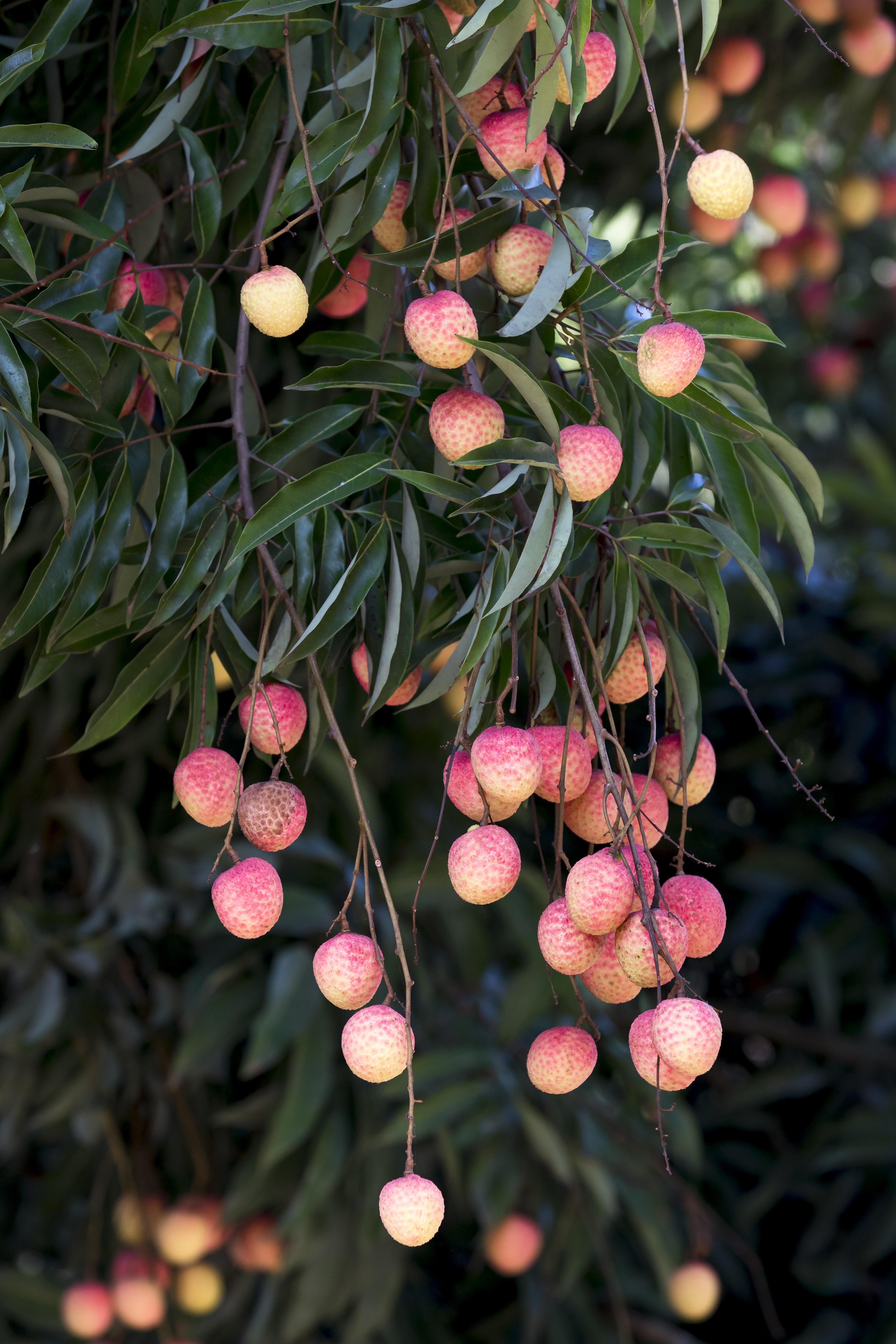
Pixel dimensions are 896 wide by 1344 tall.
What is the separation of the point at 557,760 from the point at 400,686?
91mm

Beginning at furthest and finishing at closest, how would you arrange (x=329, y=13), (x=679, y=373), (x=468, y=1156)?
(x=468, y=1156) → (x=329, y=13) → (x=679, y=373)

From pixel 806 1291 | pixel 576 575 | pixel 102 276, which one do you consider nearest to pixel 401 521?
pixel 576 575

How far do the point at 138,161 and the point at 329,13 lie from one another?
13 centimetres

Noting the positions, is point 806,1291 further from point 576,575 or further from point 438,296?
point 438,296

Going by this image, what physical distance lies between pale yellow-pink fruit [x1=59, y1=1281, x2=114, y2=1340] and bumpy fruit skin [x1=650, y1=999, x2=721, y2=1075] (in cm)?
104

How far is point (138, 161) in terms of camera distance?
657 millimetres

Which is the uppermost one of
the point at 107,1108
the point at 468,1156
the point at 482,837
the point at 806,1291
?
A: the point at 482,837

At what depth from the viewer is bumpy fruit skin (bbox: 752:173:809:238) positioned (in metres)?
1.67

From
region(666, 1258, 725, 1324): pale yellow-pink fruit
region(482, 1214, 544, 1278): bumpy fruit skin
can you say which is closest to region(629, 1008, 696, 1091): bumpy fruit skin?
region(482, 1214, 544, 1278): bumpy fruit skin

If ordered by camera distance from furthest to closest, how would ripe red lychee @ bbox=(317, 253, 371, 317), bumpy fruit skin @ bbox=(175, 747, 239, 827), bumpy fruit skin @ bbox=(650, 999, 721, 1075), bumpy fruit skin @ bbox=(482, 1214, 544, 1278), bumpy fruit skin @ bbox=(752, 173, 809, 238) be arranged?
bumpy fruit skin @ bbox=(752, 173, 809, 238), bumpy fruit skin @ bbox=(482, 1214, 544, 1278), ripe red lychee @ bbox=(317, 253, 371, 317), bumpy fruit skin @ bbox=(175, 747, 239, 827), bumpy fruit skin @ bbox=(650, 999, 721, 1075)

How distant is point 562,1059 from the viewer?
1.55 feet

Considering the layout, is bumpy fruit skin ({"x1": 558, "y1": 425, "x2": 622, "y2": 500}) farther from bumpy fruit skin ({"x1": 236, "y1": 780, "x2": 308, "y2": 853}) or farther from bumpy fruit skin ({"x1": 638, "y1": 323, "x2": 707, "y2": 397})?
bumpy fruit skin ({"x1": 236, "y1": 780, "x2": 308, "y2": 853})

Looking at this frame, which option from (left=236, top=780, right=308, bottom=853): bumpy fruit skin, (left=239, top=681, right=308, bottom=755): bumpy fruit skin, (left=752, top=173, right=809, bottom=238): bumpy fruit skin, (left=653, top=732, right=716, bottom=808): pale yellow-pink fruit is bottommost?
(left=752, top=173, right=809, bottom=238): bumpy fruit skin

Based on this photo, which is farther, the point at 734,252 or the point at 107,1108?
the point at 734,252
